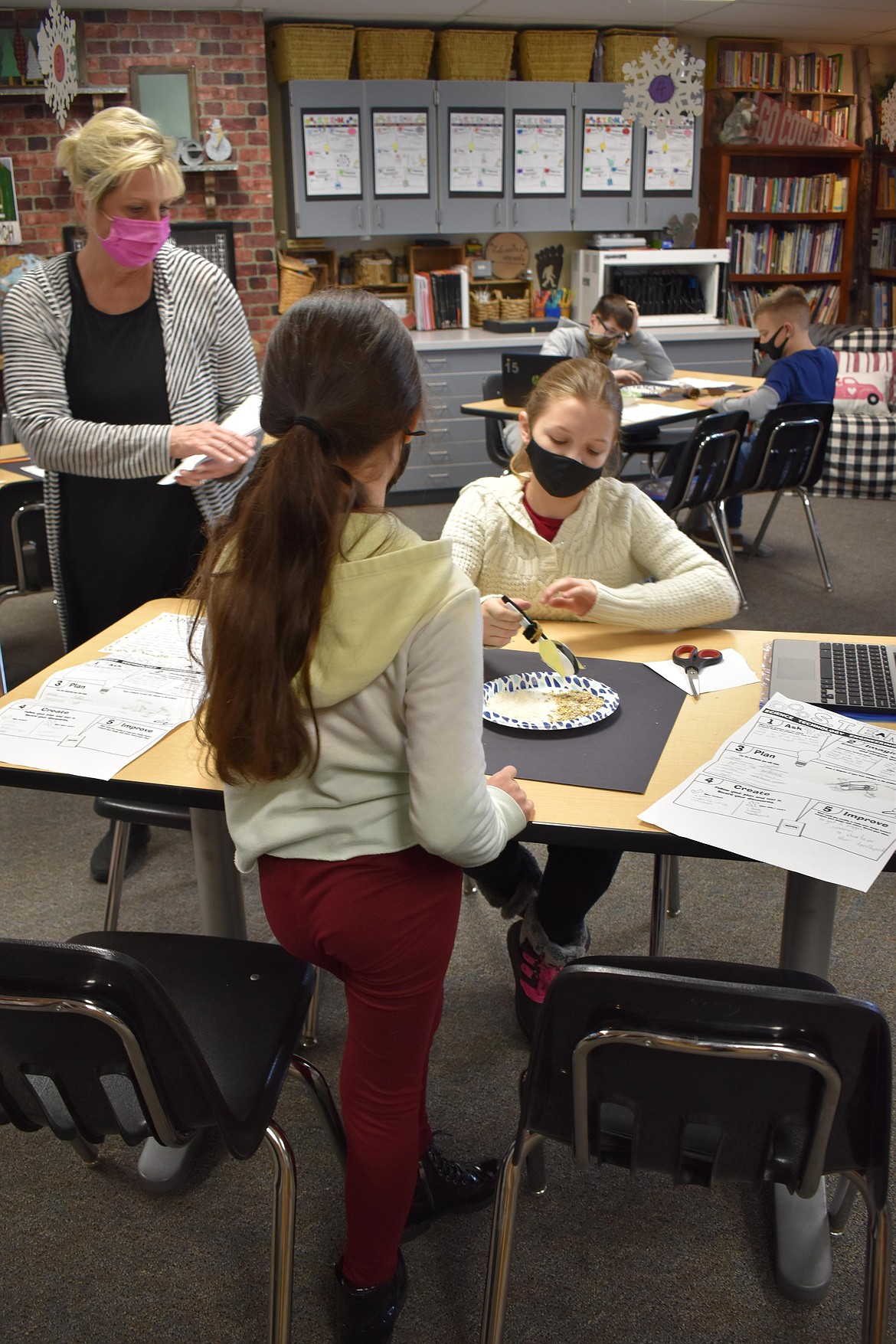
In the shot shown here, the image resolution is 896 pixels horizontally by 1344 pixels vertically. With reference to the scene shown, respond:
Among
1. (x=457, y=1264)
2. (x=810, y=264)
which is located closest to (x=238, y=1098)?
(x=457, y=1264)

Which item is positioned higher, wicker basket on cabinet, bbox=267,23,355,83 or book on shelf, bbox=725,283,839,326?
wicker basket on cabinet, bbox=267,23,355,83

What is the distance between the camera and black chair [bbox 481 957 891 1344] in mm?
889

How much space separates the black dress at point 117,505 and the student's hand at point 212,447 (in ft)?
0.52

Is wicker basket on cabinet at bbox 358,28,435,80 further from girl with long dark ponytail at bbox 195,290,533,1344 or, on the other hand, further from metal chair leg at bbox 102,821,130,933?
girl with long dark ponytail at bbox 195,290,533,1344

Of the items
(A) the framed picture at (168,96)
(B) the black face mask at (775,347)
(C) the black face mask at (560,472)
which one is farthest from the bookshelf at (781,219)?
(C) the black face mask at (560,472)

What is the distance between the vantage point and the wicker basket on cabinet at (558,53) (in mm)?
5766

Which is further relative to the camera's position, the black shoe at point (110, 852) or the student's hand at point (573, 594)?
the black shoe at point (110, 852)

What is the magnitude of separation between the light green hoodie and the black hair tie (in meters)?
0.09

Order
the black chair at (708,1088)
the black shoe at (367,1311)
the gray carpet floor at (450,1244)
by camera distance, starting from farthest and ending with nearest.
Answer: the gray carpet floor at (450,1244) < the black shoe at (367,1311) < the black chair at (708,1088)

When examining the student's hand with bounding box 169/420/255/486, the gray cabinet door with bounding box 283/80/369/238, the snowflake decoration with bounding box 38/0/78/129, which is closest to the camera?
the student's hand with bounding box 169/420/255/486

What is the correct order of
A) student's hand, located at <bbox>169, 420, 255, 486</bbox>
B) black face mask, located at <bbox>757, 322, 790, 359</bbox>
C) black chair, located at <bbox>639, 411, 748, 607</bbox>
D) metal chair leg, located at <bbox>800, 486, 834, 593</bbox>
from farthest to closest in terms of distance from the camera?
black face mask, located at <bbox>757, 322, 790, 359</bbox>, metal chair leg, located at <bbox>800, 486, 834, 593</bbox>, black chair, located at <bbox>639, 411, 748, 607</bbox>, student's hand, located at <bbox>169, 420, 255, 486</bbox>

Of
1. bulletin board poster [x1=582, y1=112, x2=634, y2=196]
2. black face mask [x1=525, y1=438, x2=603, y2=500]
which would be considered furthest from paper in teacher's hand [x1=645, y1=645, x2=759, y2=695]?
bulletin board poster [x1=582, y1=112, x2=634, y2=196]

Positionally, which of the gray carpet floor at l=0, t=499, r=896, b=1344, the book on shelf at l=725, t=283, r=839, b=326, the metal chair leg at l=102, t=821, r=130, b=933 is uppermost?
the book on shelf at l=725, t=283, r=839, b=326

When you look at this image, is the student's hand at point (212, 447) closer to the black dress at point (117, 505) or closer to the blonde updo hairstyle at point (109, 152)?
the black dress at point (117, 505)
